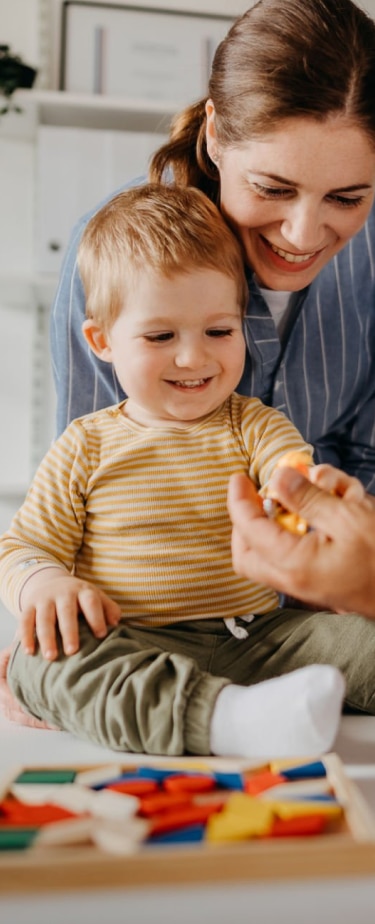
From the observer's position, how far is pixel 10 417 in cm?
288

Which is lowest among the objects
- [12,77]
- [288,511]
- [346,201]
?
[288,511]

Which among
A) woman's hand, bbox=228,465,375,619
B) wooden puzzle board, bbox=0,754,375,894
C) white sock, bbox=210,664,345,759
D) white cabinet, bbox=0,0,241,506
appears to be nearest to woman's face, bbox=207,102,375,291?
woman's hand, bbox=228,465,375,619

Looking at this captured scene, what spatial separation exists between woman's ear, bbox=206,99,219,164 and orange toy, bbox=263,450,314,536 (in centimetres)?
48

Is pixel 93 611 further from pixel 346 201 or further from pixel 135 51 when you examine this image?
pixel 135 51

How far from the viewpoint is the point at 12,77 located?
2631 mm

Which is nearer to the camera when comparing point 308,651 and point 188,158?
point 308,651

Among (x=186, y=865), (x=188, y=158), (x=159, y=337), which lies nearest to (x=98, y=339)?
(x=159, y=337)

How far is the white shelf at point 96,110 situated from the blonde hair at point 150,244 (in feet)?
5.02

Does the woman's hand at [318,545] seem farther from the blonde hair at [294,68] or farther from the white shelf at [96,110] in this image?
the white shelf at [96,110]

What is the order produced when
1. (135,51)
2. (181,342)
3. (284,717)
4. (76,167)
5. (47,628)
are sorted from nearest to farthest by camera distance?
(284,717)
(47,628)
(181,342)
(76,167)
(135,51)

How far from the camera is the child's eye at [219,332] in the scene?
3.49 feet

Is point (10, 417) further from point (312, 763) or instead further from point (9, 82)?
point (312, 763)

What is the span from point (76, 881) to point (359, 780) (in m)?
0.33

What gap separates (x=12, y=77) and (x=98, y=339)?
1.77 meters
